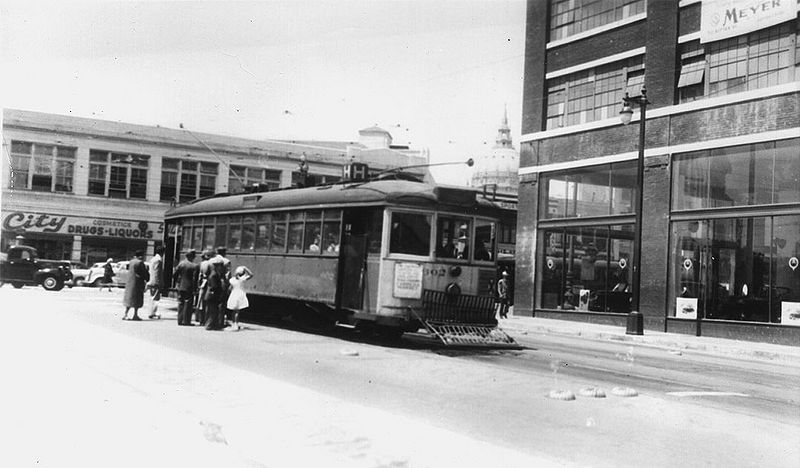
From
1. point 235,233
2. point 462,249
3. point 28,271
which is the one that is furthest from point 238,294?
point 28,271

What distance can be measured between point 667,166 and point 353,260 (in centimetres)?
1338

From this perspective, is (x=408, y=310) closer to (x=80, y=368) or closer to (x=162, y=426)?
(x=80, y=368)

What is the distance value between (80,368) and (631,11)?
2211 cm

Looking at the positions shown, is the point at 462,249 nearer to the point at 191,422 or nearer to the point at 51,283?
the point at 191,422

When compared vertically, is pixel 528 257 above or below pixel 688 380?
above

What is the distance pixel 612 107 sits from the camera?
25.6m

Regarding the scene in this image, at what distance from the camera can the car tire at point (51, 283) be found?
29.6 m

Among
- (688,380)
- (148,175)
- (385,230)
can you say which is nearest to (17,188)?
(148,175)

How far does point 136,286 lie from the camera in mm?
16641

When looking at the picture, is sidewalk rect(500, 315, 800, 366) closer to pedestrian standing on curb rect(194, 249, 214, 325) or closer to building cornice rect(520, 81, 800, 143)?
building cornice rect(520, 81, 800, 143)

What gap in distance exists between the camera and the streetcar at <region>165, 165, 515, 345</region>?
13.3 meters

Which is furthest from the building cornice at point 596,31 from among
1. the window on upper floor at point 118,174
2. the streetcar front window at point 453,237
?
the window on upper floor at point 118,174

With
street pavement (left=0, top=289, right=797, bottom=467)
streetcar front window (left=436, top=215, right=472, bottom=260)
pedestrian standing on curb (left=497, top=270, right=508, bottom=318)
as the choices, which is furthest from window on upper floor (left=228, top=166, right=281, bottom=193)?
street pavement (left=0, top=289, right=797, bottom=467)

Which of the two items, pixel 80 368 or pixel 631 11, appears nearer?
pixel 80 368
